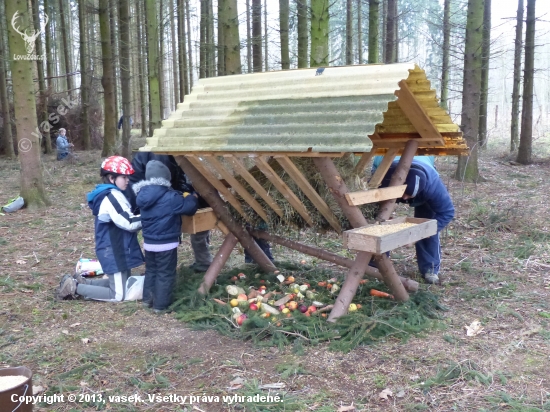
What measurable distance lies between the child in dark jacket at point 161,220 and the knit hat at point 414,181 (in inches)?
88.1

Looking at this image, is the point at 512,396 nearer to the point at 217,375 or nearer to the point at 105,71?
the point at 217,375

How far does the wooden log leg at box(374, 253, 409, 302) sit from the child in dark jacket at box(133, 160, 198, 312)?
194 cm

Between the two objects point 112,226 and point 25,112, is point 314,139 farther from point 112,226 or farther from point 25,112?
point 25,112

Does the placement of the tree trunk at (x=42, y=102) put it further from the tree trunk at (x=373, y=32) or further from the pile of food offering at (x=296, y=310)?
the pile of food offering at (x=296, y=310)

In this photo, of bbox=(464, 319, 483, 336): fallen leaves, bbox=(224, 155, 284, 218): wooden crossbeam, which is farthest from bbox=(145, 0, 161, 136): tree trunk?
bbox=(464, 319, 483, 336): fallen leaves

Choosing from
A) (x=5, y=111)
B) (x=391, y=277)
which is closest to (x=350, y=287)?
(x=391, y=277)

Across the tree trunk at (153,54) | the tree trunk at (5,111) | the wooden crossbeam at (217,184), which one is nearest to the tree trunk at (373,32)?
the tree trunk at (153,54)

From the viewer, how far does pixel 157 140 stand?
15.5 ft

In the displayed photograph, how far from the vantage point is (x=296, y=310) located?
455 cm

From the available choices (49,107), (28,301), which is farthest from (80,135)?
(28,301)

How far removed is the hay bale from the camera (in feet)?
14.5

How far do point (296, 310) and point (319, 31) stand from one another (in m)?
4.75

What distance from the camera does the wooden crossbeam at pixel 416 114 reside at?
4285mm

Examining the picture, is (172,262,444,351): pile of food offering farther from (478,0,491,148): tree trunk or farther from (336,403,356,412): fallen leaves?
(478,0,491,148): tree trunk
